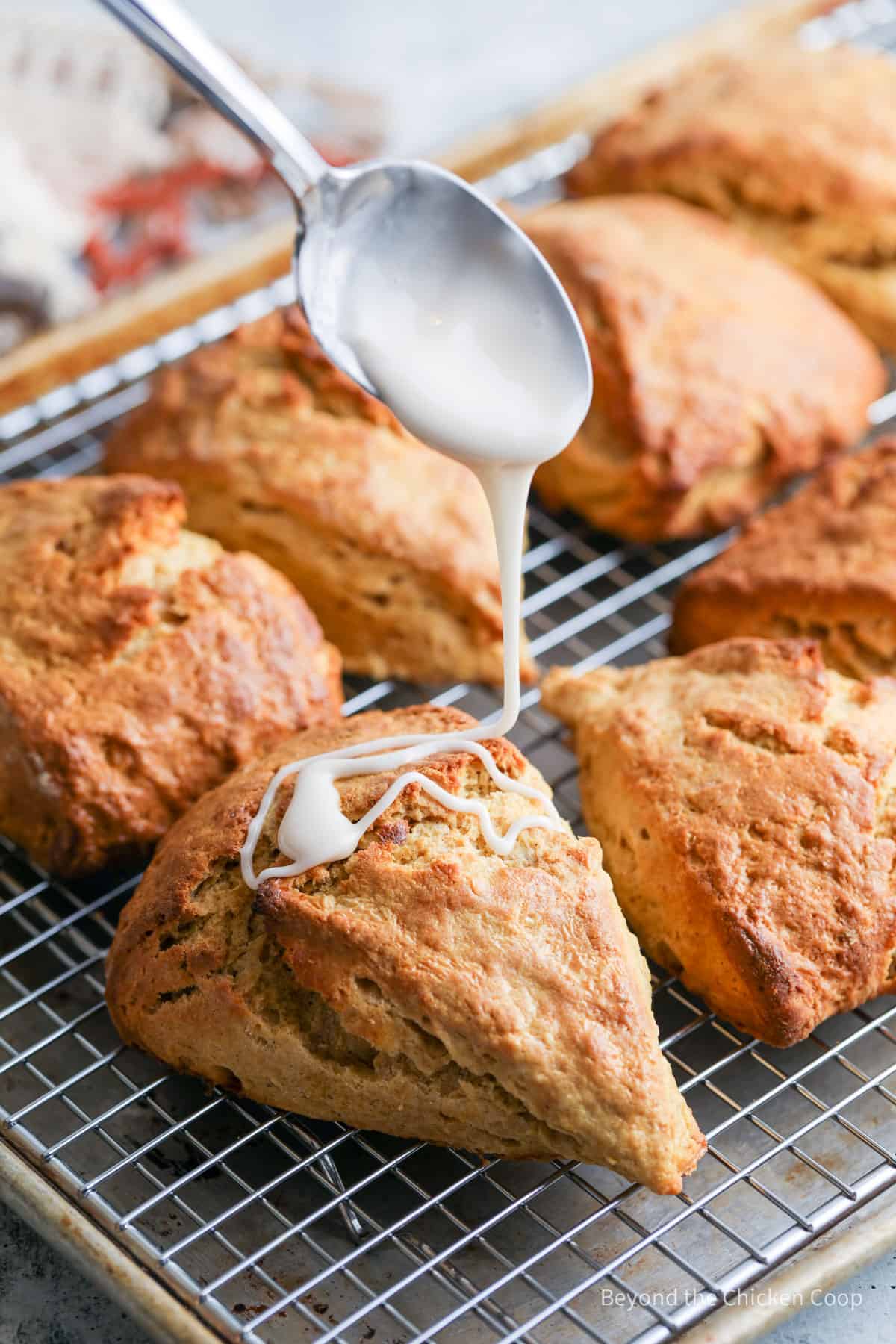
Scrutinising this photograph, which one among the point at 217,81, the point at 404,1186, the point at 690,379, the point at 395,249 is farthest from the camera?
the point at 690,379

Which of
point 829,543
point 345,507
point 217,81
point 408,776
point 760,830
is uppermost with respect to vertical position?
point 217,81

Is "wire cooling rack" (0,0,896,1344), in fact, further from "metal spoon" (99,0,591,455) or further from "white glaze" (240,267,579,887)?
"metal spoon" (99,0,591,455)

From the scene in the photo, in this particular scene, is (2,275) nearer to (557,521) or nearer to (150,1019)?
(557,521)

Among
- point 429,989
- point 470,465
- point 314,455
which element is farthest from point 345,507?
point 429,989

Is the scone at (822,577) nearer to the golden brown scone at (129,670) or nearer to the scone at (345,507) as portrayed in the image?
the scone at (345,507)

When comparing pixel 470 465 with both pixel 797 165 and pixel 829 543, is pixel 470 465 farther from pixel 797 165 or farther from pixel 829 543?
pixel 797 165
